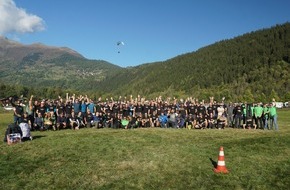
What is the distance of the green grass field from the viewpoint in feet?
43.6

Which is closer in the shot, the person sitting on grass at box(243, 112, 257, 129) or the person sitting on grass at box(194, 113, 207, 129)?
the person sitting on grass at box(194, 113, 207, 129)

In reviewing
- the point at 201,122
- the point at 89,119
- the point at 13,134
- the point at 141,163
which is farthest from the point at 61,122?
the point at 141,163

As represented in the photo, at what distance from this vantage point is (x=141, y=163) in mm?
15617

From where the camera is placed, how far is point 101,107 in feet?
96.5

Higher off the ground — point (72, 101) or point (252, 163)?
point (72, 101)

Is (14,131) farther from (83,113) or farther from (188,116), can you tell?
(188,116)

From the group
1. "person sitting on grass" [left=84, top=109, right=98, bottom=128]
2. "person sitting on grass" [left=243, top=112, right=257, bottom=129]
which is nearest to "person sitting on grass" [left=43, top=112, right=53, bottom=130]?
"person sitting on grass" [left=84, top=109, right=98, bottom=128]

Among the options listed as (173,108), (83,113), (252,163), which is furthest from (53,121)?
(252,163)

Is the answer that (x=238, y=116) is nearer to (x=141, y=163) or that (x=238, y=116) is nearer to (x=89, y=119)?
(x=89, y=119)

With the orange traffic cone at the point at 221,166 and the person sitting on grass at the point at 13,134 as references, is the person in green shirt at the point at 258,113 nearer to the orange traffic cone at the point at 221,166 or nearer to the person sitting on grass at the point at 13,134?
the orange traffic cone at the point at 221,166

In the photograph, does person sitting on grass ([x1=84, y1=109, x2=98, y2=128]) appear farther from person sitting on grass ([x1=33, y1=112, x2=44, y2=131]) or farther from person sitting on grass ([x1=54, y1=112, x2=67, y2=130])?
person sitting on grass ([x1=33, y1=112, x2=44, y2=131])

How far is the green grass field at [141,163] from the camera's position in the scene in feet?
43.6

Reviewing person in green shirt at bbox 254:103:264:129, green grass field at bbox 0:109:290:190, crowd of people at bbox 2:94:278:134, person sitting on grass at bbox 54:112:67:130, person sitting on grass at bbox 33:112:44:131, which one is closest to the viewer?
green grass field at bbox 0:109:290:190

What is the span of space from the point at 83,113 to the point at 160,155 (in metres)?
13.2
